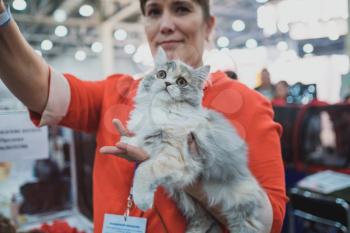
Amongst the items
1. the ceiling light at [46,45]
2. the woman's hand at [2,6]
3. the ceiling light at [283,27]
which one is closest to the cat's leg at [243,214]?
the woman's hand at [2,6]

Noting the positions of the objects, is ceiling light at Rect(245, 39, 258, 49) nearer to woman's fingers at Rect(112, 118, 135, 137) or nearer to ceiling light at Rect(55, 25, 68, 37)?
ceiling light at Rect(55, 25, 68, 37)

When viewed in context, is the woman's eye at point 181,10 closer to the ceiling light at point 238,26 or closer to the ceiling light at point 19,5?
the ceiling light at point 19,5

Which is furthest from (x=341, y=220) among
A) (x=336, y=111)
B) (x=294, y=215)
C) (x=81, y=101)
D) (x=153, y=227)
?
(x=81, y=101)

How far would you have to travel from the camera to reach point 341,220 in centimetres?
191

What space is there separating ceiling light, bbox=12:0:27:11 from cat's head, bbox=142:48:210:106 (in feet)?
1.29

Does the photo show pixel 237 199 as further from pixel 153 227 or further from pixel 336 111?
pixel 336 111

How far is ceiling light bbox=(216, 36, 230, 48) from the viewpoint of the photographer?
1143 mm

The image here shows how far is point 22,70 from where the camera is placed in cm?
86

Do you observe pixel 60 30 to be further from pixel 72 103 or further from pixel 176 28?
pixel 176 28

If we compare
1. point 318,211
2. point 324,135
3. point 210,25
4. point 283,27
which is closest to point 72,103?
point 210,25

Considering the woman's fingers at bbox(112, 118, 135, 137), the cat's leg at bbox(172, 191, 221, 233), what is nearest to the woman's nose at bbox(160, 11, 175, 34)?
the woman's fingers at bbox(112, 118, 135, 137)

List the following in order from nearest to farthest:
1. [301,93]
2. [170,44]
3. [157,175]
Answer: [157,175], [170,44], [301,93]

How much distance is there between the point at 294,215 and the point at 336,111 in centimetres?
66

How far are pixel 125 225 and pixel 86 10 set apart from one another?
0.72 m
